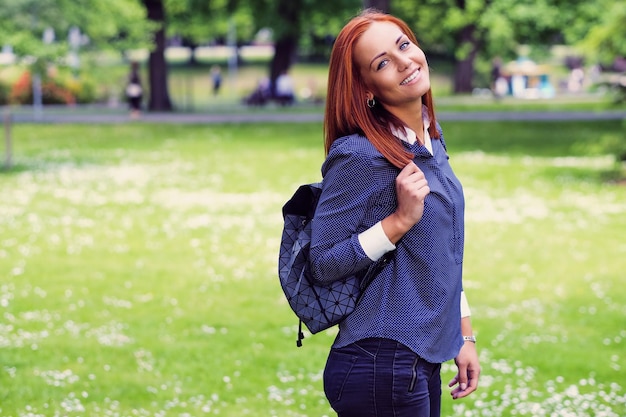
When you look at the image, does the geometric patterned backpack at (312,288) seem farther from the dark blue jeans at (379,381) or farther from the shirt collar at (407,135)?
the shirt collar at (407,135)

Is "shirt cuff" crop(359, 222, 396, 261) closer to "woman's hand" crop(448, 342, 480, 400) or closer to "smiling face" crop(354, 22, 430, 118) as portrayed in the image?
"smiling face" crop(354, 22, 430, 118)

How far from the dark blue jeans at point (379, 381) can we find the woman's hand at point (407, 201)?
33cm

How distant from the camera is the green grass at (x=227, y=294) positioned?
21.8 feet

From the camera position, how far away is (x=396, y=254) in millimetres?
3137

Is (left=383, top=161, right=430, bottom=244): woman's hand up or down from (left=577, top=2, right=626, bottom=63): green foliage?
up

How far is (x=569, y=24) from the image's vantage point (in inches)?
1417

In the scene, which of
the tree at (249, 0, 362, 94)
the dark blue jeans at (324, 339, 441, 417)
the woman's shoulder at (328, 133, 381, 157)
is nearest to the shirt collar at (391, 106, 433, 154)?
the woman's shoulder at (328, 133, 381, 157)

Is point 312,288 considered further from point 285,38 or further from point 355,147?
point 285,38

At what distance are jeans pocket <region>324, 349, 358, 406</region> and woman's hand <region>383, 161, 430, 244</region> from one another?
372mm

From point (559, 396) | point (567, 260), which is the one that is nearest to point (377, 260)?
point (559, 396)

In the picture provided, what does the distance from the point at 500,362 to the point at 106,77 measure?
1692 cm

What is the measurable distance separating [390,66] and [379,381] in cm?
91

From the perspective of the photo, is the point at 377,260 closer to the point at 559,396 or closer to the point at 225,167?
the point at 559,396

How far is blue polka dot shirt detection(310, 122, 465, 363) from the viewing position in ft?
10.1
